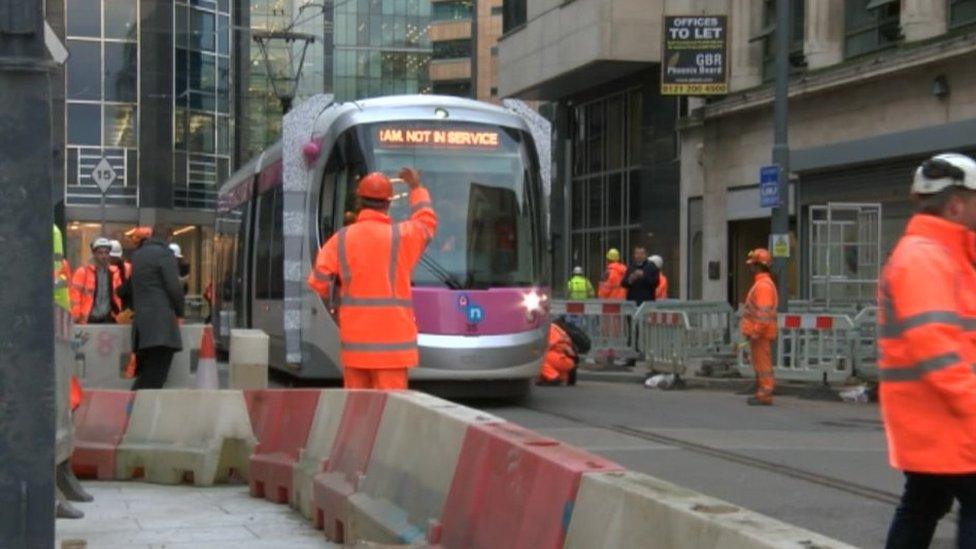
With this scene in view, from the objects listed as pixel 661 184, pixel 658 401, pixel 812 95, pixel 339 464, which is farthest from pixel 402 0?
pixel 339 464

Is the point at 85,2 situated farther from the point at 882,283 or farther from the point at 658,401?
the point at 882,283

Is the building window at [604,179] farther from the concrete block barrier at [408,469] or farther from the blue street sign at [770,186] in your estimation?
the concrete block barrier at [408,469]

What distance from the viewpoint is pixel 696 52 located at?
86.2 ft

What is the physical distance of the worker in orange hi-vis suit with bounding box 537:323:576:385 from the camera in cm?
1889

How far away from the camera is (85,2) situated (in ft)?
167

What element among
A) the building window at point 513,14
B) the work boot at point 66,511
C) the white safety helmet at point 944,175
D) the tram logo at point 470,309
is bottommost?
the work boot at point 66,511

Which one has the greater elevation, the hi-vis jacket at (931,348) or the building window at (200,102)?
the building window at (200,102)

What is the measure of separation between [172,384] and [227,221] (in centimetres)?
925

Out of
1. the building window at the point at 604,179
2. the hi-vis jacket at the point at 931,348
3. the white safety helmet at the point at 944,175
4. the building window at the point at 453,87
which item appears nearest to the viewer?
the hi-vis jacket at the point at 931,348

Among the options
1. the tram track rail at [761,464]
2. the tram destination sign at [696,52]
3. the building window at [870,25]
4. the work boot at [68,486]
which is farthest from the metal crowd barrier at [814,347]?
the work boot at [68,486]

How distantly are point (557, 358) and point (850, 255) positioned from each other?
509cm

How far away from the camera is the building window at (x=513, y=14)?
1565 inches

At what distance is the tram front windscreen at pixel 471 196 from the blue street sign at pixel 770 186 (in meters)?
6.82

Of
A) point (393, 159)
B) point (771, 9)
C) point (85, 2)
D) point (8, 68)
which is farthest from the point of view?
point (85, 2)
